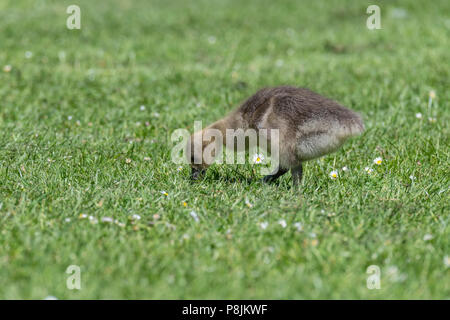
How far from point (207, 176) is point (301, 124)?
1.17m

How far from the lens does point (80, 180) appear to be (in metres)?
5.65

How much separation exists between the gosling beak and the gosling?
0.01 metres

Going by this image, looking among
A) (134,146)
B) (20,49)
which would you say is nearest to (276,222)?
(134,146)

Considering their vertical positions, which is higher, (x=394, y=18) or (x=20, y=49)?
(x=394, y=18)

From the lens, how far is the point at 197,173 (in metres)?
6.03

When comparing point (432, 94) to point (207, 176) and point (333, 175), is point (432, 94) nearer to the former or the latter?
point (333, 175)

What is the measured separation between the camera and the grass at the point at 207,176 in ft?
12.6

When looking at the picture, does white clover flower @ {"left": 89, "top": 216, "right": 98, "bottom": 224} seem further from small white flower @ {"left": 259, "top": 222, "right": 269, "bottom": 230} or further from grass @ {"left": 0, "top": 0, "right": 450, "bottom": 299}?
small white flower @ {"left": 259, "top": 222, "right": 269, "bottom": 230}

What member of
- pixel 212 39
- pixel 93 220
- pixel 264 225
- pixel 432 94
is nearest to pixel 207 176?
pixel 264 225

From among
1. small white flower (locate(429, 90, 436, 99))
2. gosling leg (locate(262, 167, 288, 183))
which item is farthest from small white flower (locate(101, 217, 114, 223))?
small white flower (locate(429, 90, 436, 99))

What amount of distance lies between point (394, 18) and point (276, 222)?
1178cm

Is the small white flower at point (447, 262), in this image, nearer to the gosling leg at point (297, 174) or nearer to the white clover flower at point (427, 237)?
the white clover flower at point (427, 237)

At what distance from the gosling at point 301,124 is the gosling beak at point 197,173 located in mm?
14
